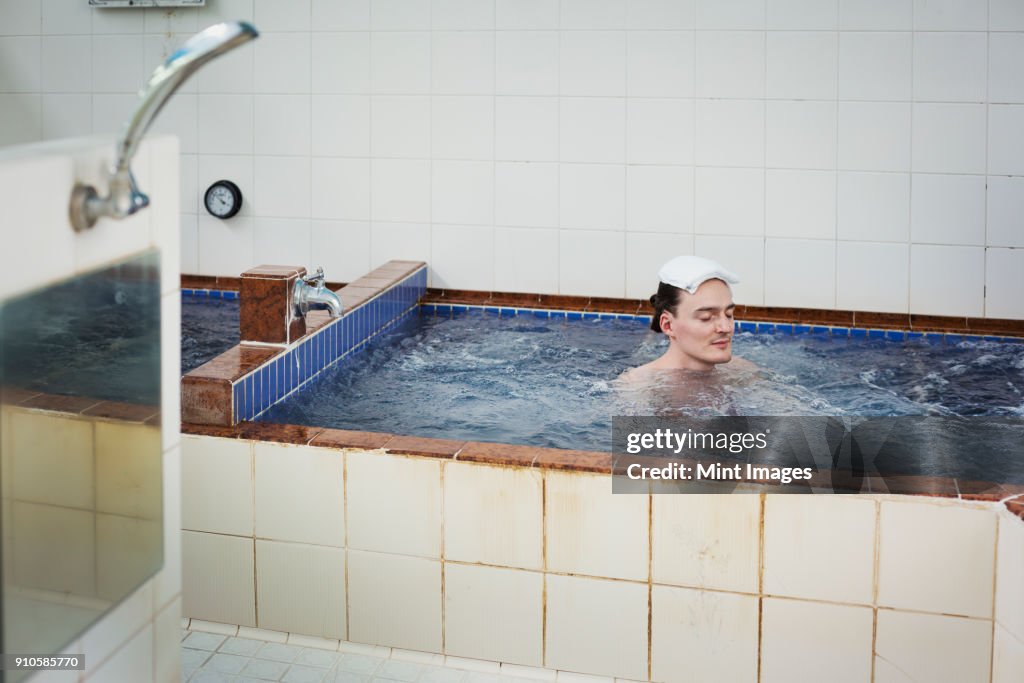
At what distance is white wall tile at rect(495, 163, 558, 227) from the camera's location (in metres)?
5.13

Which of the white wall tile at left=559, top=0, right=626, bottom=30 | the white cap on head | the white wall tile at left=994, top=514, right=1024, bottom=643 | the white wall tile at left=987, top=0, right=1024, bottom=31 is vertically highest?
the white wall tile at left=559, top=0, right=626, bottom=30

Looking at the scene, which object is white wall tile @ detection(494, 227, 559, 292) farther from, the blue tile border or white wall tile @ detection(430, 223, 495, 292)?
the blue tile border

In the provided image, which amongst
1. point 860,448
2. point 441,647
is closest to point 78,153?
point 441,647

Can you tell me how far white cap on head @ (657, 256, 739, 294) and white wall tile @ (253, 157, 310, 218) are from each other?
7.50ft

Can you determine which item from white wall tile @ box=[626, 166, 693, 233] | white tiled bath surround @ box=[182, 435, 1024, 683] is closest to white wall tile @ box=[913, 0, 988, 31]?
white wall tile @ box=[626, 166, 693, 233]

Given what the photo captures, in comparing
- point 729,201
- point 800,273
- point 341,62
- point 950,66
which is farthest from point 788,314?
point 341,62

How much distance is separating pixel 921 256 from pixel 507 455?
2.78m

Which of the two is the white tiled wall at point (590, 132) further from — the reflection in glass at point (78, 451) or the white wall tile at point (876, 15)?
the reflection in glass at point (78, 451)

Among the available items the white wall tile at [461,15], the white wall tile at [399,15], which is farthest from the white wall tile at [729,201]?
the white wall tile at [399,15]

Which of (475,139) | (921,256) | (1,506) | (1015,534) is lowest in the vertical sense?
(1015,534)

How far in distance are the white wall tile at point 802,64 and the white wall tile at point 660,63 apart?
1.13 feet

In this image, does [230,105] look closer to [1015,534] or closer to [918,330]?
[918,330]

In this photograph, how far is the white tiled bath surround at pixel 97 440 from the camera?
4.39ft

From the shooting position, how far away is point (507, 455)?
276 centimetres
